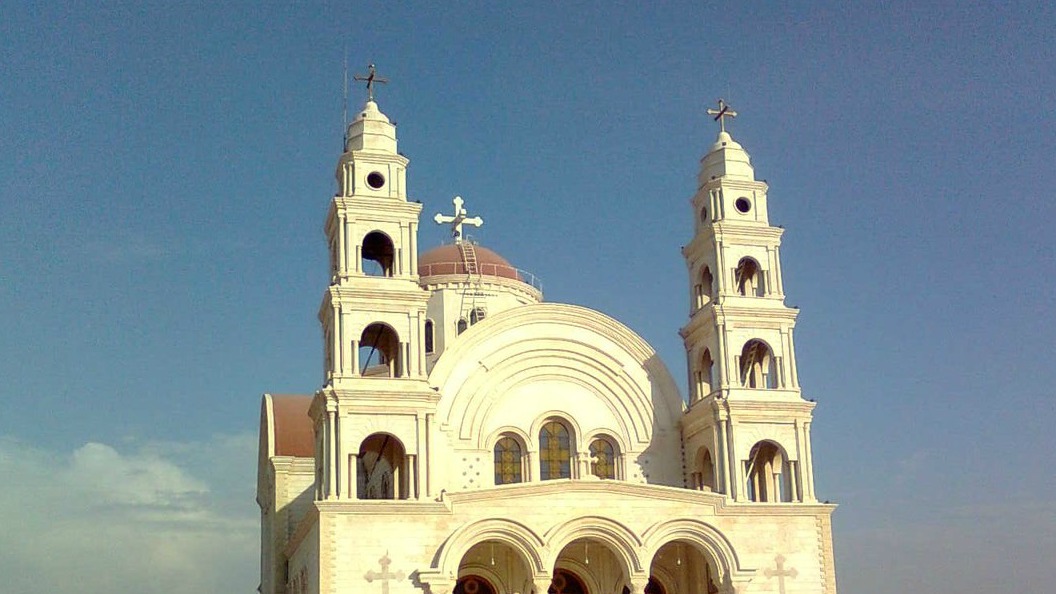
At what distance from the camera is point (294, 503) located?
45.8m

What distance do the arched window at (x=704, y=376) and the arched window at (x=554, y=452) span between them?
4.49m

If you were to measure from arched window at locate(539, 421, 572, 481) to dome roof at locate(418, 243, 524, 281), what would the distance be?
33.3ft

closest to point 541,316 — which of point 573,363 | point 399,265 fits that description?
point 573,363

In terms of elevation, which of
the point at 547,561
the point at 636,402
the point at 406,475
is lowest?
the point at 547,561

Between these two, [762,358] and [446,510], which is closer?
[446,510]

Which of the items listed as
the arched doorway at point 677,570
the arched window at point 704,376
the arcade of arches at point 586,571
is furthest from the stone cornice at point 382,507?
the arched window at point 704,376

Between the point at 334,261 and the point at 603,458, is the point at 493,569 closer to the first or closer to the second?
the point at 603,458

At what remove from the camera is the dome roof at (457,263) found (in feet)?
164

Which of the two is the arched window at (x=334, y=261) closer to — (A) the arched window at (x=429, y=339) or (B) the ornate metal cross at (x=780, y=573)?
(A) the arched window at (x=429, y=339)

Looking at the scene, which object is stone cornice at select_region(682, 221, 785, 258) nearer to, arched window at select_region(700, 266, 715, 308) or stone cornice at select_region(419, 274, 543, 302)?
arched window at select_region(700, 266, 715, 308)

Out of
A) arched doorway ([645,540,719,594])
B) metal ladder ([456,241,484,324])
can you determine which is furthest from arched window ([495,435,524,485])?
metal ladder ([456,241,484,324])

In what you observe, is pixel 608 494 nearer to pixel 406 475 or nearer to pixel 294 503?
pixel 406 475

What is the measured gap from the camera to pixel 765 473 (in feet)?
136

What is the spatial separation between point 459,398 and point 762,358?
9639 millimetres
